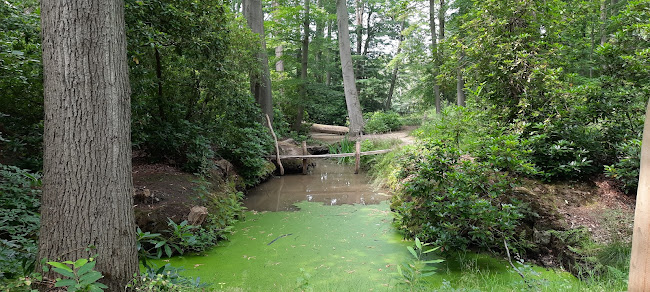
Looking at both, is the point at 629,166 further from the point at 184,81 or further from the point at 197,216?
the point at 184,81

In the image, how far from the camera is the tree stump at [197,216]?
4.95m

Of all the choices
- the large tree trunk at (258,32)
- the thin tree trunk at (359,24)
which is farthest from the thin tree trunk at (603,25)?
the thin tree trunk at (359,24)

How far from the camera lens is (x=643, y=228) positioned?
1.65 meters

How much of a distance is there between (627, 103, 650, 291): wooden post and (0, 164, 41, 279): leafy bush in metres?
3.47

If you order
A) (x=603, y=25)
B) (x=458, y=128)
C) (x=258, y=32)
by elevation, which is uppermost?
(x=603, y=25)

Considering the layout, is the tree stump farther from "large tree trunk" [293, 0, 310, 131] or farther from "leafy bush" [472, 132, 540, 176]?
"large tree trunk" [293, 0, 310, 131]

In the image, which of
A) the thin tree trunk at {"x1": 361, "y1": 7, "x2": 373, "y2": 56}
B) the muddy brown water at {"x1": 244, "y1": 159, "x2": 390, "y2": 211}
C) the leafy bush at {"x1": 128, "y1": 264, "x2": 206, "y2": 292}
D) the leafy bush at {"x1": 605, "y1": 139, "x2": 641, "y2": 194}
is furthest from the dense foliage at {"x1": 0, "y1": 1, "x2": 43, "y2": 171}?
the thin tree trunk at {"x1": 361, "y1": 7, "x2": 373, "y2": 56}

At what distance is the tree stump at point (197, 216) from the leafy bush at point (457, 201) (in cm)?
287

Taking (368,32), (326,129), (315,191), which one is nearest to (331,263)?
(315,191)

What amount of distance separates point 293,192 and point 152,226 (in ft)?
14.6

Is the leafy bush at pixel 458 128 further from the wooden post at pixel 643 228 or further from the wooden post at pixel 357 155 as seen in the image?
the wooden post at pixel 357 155

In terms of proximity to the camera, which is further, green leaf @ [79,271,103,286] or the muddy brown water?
the muddy brown water

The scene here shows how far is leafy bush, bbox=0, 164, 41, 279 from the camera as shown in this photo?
7.86 feet

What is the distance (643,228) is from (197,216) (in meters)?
4.71
